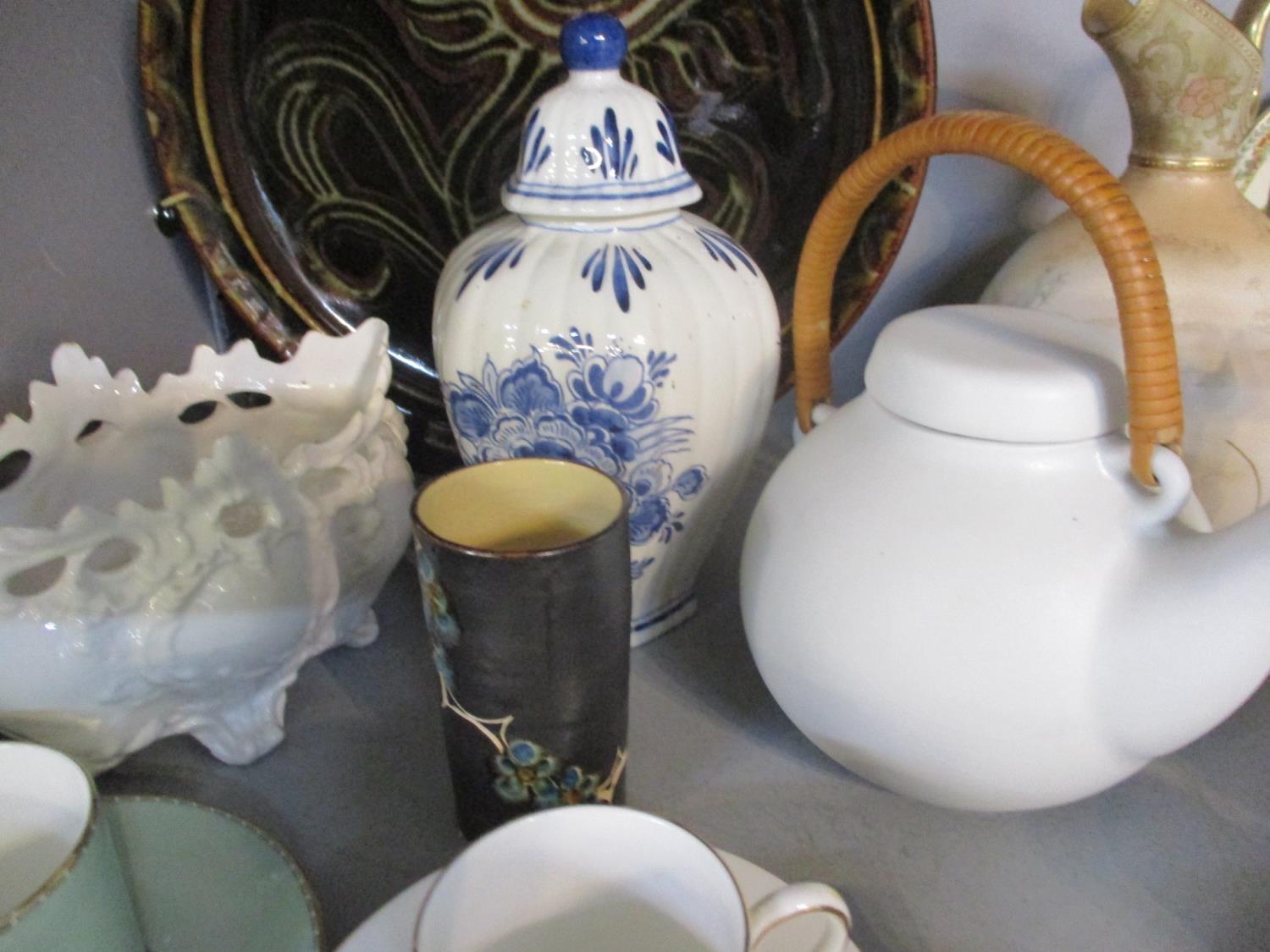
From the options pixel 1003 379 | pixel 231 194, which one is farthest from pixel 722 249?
pixel 231 194

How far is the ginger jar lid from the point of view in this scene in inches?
16.0

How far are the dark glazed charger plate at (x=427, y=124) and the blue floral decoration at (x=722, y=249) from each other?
121 mm

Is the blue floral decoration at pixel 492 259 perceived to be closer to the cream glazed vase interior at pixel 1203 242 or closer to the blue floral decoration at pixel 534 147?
the blue floral decoration at pixel 534 147

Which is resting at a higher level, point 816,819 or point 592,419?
point 592,419

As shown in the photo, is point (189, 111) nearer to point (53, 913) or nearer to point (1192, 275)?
point (53, 913)

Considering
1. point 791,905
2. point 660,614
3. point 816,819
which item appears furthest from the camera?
point 660,614

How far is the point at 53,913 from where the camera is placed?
0.25 metres

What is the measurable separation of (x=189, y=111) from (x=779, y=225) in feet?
1.08

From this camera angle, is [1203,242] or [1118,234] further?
[1203,242]

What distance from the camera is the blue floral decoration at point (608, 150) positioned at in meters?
0.41

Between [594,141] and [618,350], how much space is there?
0.31ft

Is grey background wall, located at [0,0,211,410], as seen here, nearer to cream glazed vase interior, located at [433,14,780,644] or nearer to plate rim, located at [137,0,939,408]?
plate rim, located at [137,0,939,408]

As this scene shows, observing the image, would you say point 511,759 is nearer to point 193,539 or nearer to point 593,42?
point 193,539

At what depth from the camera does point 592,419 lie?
1.34 feet
